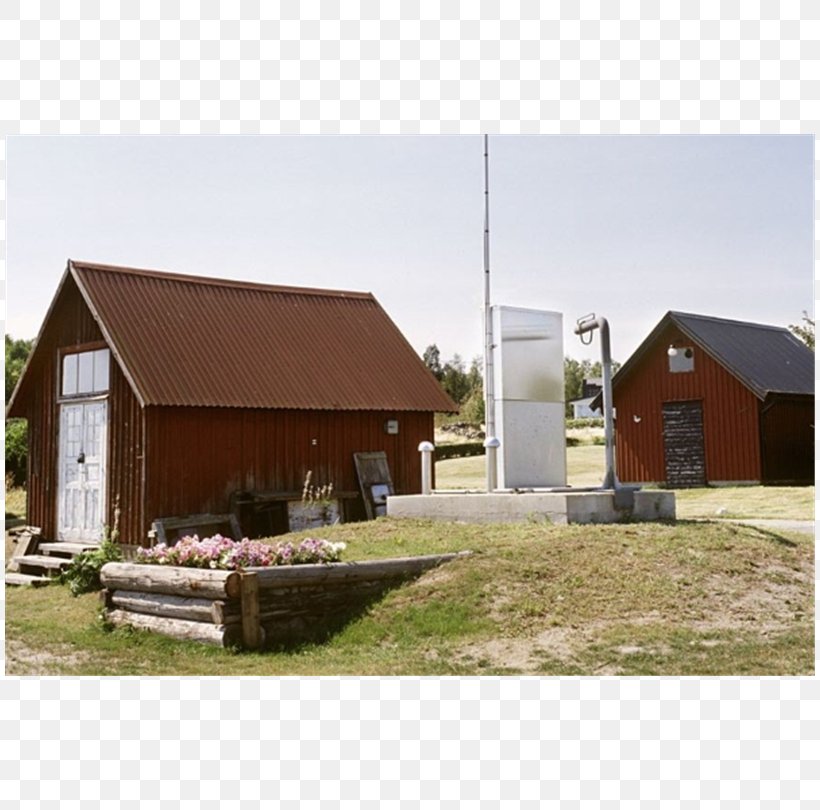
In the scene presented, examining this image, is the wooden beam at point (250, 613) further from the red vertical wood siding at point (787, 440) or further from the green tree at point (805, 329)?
the green tree at point (805, 329)

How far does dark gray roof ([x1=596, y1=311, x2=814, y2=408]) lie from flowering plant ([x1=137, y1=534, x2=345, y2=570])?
19113 mm

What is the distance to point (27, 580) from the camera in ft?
55.6

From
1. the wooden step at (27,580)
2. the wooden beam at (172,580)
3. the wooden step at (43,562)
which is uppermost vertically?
the wooden beam at (172,580)

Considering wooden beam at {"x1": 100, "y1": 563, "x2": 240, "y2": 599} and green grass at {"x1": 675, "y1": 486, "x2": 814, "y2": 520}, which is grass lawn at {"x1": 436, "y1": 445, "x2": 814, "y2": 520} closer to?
green grass at {"x1": 675, "y1": 486, "x2": 814, "y2": 520}

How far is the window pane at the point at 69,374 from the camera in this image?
733 inches

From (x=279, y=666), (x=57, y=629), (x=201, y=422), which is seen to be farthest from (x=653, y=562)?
(x=201, y=422)

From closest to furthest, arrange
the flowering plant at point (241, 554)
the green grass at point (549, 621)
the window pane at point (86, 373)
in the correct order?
the green grass at point (549, 621), the flowering plant at point (241, 554), the window pane at point (86, 373)

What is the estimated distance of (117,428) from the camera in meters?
17.5

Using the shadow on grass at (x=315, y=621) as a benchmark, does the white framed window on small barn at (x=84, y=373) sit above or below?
above

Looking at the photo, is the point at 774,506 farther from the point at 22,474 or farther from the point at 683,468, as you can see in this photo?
the point at 22,474

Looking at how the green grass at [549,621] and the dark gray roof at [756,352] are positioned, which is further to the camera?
the dark gray roof at [756,352]

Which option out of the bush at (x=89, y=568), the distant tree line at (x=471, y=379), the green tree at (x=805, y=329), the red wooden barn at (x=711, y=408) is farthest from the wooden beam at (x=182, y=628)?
the green tree at (x=805, y=329)

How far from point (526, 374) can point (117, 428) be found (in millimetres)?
7212

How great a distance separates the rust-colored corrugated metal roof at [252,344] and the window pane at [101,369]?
825 mm
